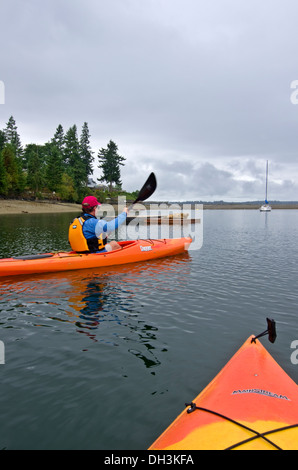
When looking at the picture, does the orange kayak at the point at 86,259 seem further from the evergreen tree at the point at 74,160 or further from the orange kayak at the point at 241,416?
the evergreen tree at the point at 74,160

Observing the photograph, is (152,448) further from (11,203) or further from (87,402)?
(11,203)

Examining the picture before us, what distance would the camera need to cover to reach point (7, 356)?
199 inches

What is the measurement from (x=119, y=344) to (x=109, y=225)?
572cm

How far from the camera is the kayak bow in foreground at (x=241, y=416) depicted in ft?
8.46

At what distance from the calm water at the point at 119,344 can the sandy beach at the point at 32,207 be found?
4717 centimetres

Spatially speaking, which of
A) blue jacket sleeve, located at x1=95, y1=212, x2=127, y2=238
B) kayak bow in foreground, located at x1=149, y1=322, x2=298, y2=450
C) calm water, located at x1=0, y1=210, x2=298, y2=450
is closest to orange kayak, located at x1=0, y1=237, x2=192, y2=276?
calm water, located at x1=0, y1=210, x2=298, y2=450

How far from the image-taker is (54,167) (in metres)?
65.1

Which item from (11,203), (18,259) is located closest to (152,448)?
(18,259)

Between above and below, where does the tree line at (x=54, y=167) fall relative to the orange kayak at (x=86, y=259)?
above

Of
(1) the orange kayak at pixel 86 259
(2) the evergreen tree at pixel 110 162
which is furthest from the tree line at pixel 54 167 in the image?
(1) the orange kayak at pixel 86 259

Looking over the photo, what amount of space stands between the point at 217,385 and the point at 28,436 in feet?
7.31

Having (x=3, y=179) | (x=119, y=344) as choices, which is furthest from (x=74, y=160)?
(x=119, y=344)

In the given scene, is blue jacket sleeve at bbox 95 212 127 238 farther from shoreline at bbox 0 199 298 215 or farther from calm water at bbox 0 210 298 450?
shoreline at bbox 0 199 298 215
